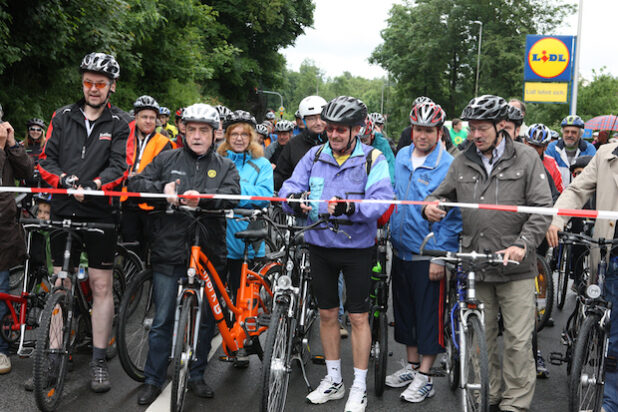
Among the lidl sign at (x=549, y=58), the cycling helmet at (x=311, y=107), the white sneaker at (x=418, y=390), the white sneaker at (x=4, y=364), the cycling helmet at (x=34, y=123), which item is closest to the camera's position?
the white sneaker at (x=418, y=390)

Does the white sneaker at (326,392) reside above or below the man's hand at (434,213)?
below

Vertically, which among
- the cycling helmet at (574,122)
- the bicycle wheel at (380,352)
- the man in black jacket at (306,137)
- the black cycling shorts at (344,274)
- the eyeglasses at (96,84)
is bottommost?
the bicycle wheel at (380,352)

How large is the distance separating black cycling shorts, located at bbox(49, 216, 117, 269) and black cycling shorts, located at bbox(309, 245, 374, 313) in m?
1.58

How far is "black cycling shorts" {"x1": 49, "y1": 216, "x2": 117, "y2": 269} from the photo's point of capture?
5141 mm

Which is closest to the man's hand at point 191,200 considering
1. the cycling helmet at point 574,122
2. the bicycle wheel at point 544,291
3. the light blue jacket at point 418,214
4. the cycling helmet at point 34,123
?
the light blue jacket at point 418,214

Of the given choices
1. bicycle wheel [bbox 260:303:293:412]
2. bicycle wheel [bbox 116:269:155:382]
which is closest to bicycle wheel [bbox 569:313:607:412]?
bicycle wheel [bbox 260:303:293:412]

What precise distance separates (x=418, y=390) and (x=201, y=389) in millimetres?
1684

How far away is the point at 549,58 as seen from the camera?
2414 centimetres

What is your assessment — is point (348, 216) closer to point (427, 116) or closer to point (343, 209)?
point (343, 209)

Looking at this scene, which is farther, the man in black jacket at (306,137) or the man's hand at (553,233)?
the man in black jacket at (306,137)

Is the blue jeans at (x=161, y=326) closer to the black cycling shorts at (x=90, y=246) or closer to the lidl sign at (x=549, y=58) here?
the black cycling shorts at (x=90, y=246)

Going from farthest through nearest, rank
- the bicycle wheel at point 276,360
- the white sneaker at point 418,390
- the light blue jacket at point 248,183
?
the light blue jacket at point 248,183 → the white sneaker at point 418,390 → the bicycle wheel at point 276,360

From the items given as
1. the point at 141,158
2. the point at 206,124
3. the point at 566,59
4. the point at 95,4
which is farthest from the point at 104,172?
the point at 566,59

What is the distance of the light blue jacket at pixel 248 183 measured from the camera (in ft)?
19.9
